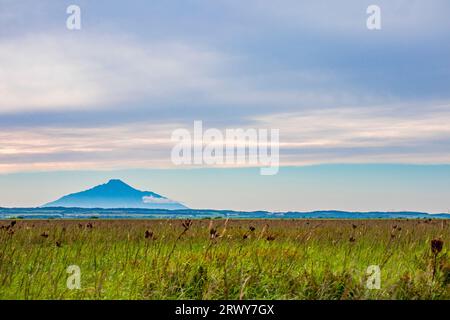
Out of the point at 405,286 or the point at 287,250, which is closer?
the point at 405,286

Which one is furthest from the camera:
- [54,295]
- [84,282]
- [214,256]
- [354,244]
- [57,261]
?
[354,244]

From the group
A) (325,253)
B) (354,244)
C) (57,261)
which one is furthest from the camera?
(354,244)

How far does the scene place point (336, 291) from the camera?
826cm

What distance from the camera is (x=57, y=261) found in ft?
35.6

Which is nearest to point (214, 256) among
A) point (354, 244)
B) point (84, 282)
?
point (84, 282)

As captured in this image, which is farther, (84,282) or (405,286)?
(84,282)

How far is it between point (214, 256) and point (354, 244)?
5.19 meters

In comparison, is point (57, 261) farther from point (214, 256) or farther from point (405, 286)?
point (405, 286)

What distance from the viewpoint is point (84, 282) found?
899 cm
